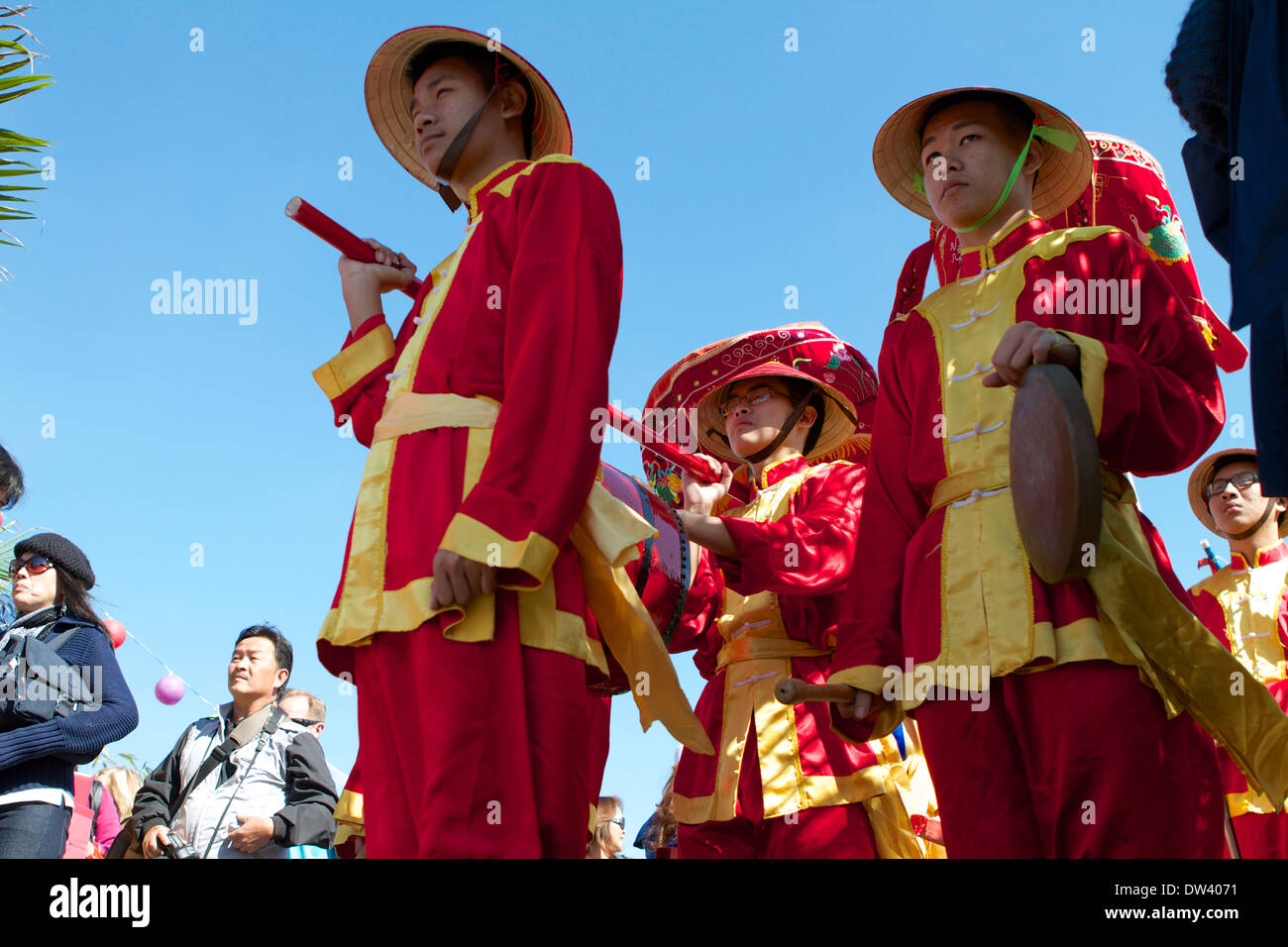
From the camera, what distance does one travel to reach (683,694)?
9.23 feet

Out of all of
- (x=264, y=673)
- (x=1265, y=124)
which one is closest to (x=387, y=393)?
(x=1265, y=124)

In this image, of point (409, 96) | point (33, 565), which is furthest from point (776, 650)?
point (33, 565)

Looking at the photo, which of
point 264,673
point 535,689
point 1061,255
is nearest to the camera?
point 535,689

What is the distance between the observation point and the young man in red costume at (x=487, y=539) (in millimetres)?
2373

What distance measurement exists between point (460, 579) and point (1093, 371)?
1354 mm

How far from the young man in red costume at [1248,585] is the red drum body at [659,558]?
273 centimetres

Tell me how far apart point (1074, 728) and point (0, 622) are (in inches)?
200

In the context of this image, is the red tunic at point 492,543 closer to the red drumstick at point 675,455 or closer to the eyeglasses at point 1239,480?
the red drumstick at point 675,455

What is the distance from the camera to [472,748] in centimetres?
233

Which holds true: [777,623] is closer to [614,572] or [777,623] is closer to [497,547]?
[614,572]

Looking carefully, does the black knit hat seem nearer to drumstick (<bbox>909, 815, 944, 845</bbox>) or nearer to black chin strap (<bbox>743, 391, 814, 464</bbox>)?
black chin strap (<bbox>743, 391, 814, 464</bbox>)

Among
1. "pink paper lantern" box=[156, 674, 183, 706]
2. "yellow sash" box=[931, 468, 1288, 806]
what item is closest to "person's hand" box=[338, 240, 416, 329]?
"yellow sash" box=[931, 468, 1288, 806]
